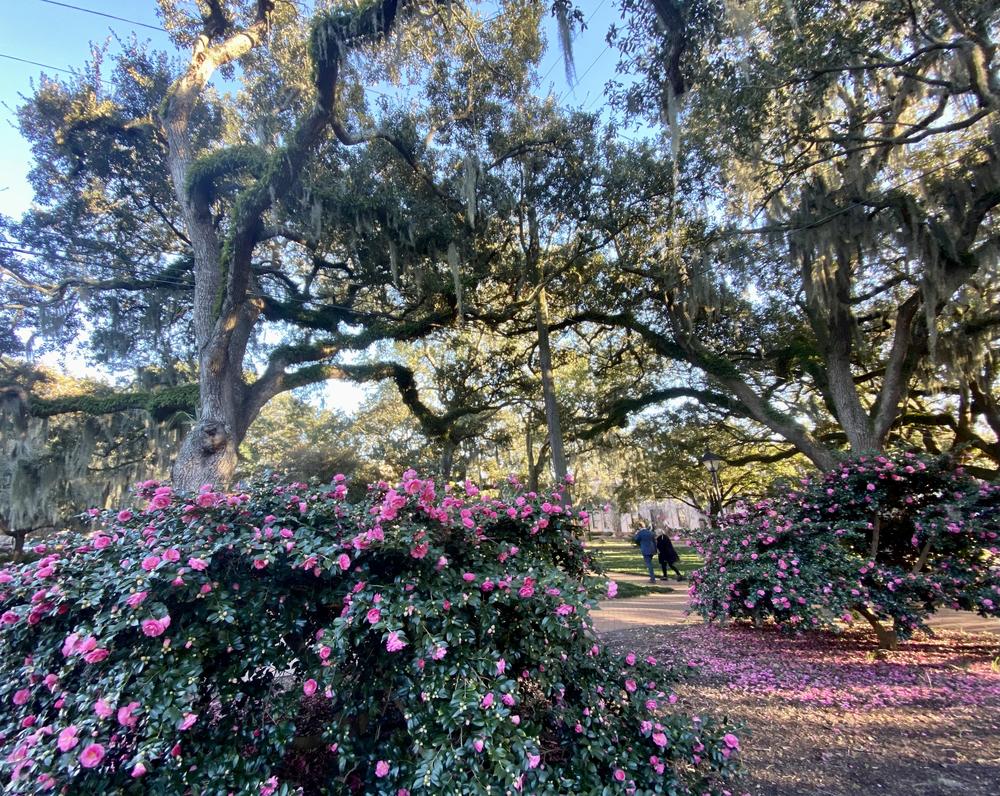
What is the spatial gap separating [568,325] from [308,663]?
8.98m

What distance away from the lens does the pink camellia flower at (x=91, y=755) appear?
1.24 metres

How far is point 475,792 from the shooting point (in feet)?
4.32

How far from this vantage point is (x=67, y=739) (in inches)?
49.9

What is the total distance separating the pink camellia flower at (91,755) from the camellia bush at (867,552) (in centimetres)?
407

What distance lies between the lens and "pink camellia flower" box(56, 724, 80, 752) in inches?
49.9

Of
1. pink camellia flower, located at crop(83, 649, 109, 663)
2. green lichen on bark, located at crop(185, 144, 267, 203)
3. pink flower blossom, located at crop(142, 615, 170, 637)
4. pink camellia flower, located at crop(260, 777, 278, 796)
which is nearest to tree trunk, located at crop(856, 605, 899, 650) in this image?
pink camellia flower, located at crop(260, 777, 278, 796)

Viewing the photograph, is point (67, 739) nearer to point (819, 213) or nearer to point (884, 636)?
point (884, 636)

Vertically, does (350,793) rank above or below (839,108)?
below

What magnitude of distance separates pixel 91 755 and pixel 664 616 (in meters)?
6.28

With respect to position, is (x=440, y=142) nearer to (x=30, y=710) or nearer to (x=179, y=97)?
(x=179, y=97)

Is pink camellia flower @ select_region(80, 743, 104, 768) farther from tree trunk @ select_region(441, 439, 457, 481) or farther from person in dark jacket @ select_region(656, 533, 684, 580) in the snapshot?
person in dark jacket @ select_region(656, 533, 684, 580)

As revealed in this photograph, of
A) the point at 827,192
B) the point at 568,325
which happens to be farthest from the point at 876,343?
the point at 568,325

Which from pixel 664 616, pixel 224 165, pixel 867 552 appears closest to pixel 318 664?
pixel 867 552

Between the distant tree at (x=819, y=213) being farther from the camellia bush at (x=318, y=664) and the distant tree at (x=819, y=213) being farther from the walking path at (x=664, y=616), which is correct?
the camellia bush at (x=318, y=664)
